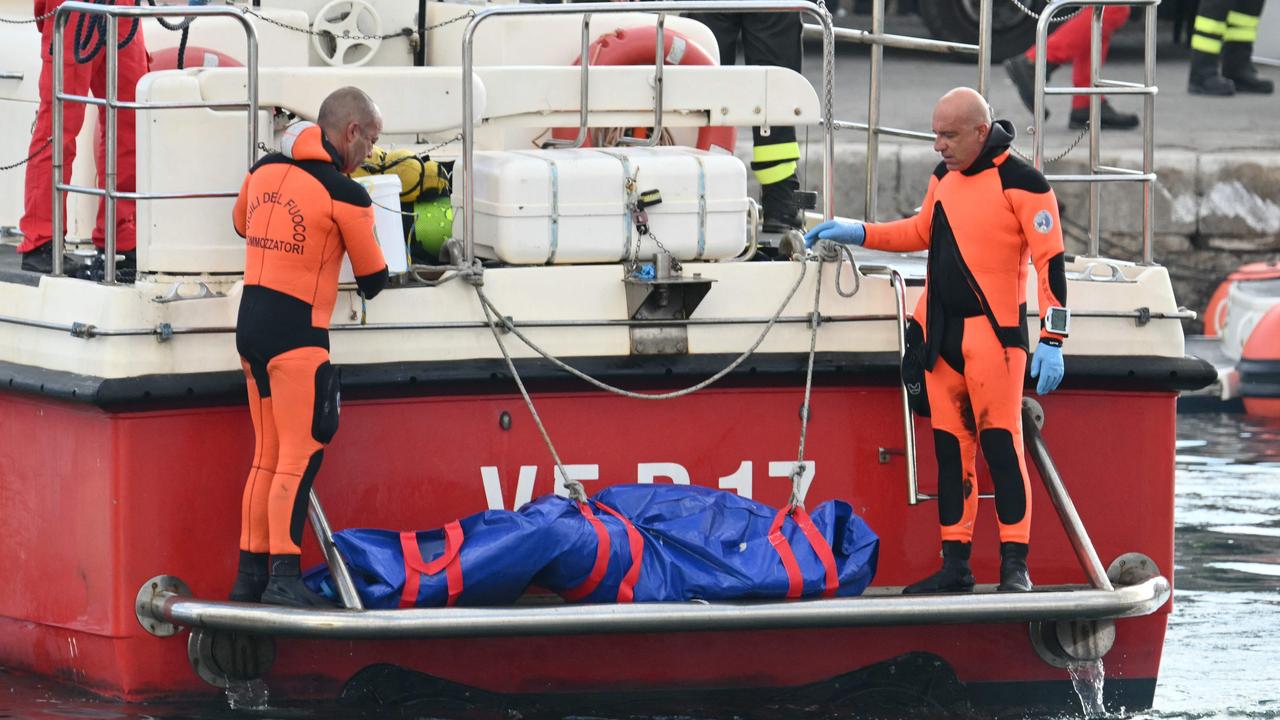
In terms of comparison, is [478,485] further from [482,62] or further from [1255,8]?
[1255,8]

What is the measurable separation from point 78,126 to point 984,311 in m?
2.54

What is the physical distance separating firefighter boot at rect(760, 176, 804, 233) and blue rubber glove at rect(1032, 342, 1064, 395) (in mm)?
2136

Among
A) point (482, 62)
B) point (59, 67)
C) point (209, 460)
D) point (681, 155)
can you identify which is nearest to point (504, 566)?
point (209, 460)

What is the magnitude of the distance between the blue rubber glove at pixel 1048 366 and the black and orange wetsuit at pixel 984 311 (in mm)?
27

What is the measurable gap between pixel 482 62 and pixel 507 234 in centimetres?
167

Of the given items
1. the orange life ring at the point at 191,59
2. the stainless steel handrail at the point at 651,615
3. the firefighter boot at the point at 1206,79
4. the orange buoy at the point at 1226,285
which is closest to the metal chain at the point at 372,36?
the orange life ring at the point at 191,59

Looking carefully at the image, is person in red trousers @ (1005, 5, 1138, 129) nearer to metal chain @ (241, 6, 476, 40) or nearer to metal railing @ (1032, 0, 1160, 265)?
metal chain @ (241, 6, 476, 40)

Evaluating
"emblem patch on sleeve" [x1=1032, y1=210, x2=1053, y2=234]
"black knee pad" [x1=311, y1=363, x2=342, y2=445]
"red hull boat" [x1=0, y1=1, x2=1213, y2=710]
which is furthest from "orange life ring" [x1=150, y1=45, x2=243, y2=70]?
"emblem patch on sleeve" [x1=1032, y1=210, x2=1053, y2=234]

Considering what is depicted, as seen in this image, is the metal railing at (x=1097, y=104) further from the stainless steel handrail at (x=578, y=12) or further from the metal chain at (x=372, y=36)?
the metal chain at (x=372, y=36)

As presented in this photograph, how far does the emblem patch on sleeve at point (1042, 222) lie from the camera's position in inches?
222

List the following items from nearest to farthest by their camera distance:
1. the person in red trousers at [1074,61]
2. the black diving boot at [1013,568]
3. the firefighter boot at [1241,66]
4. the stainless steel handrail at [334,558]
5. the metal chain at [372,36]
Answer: the stainless steel handrail at [334,558], the black diving boot at [1013,568], the metal chain at [372,36], the person in red trousers at [1074,61], the firefighter boot at [1241,66]

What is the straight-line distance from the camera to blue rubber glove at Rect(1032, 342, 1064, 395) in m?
5.72

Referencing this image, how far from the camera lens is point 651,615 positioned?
5.38 meters

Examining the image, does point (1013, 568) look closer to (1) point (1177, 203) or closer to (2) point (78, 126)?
(2) point (78, 126)
